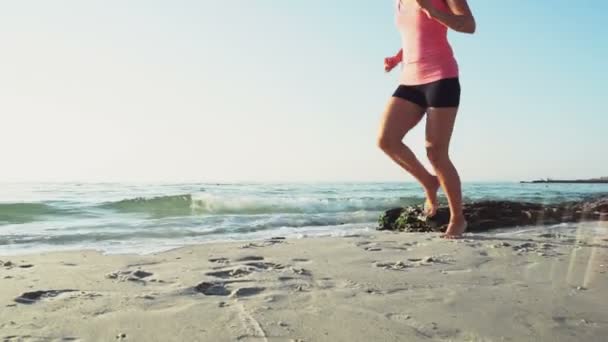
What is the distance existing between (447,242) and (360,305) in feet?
6.48

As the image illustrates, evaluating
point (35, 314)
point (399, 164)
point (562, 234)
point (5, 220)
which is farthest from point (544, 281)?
point (5, 220)

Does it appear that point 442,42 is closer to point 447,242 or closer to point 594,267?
point 447,242

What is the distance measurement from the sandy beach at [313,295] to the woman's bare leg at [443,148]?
55 centimetres

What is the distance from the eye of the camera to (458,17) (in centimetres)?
366

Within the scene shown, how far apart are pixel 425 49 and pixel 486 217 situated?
9.83 feet

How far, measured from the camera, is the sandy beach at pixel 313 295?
1792mm

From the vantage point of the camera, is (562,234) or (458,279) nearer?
(458,279)

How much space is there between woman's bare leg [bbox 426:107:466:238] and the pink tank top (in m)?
0.26

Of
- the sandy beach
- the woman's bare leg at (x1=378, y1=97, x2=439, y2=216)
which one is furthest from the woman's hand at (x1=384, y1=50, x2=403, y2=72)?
the sandy beach

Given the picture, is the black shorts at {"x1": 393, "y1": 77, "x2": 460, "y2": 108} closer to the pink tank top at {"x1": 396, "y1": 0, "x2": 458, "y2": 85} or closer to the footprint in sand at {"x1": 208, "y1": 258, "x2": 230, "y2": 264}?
the pink tank top at {"x1": 396, "y1": 0, "x2": 458, "y2": 85}

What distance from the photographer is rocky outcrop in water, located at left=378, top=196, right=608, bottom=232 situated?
5.93 metres

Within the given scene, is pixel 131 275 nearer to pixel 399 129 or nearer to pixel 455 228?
pixel 399 129

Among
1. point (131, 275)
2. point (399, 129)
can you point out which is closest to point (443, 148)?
point (399, 129)

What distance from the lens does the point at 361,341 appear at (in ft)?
5.59
